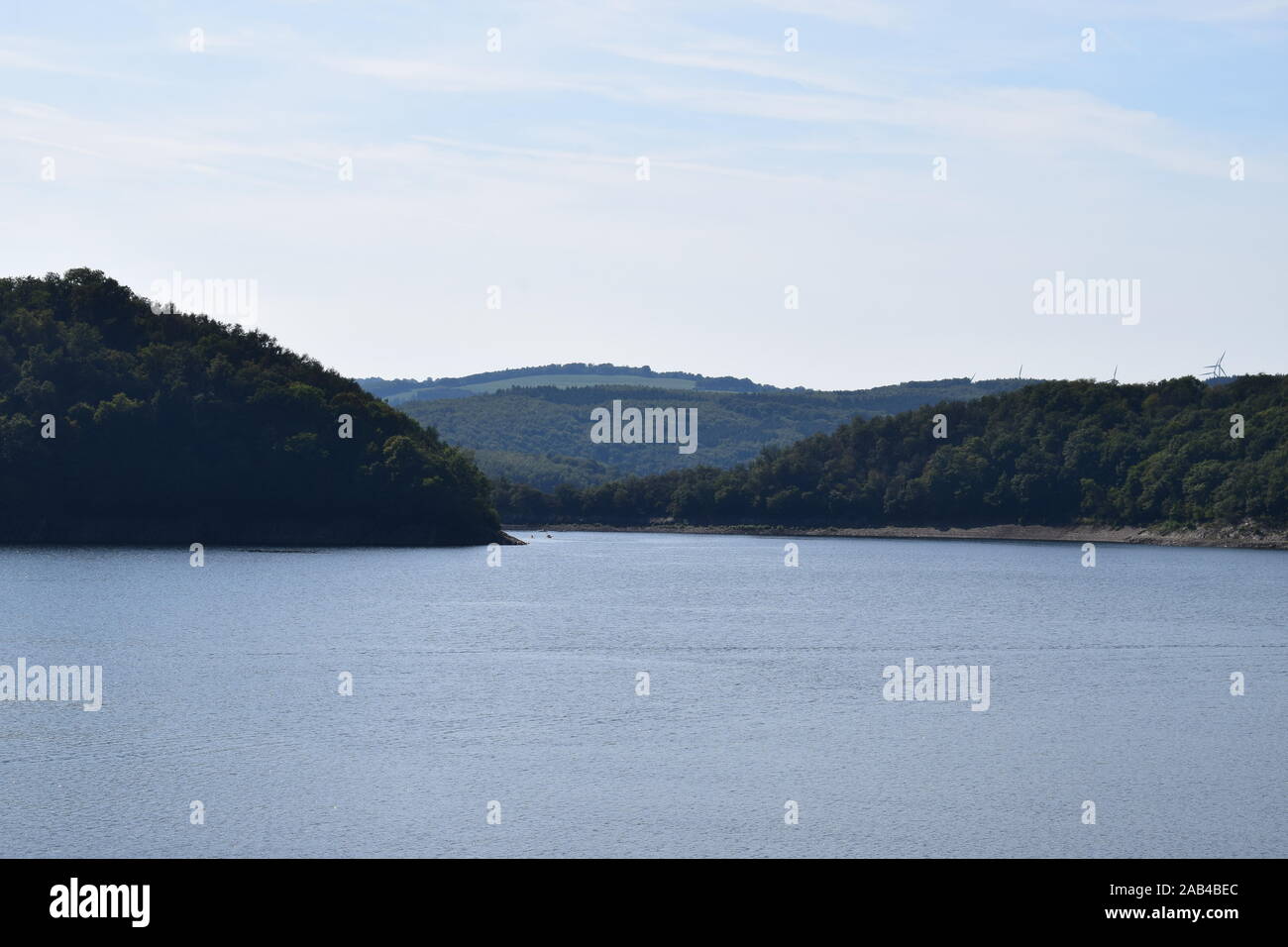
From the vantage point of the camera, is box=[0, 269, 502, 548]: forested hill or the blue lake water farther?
box=[0, 269, 502, 548]: forested hill

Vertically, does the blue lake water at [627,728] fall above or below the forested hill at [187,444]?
below

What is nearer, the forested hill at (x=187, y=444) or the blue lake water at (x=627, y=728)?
the blue lake water at (x=627, y=728)

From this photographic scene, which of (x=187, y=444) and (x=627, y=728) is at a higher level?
(x=187, y=444)

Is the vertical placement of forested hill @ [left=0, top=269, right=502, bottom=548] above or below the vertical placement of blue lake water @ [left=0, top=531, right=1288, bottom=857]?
above
